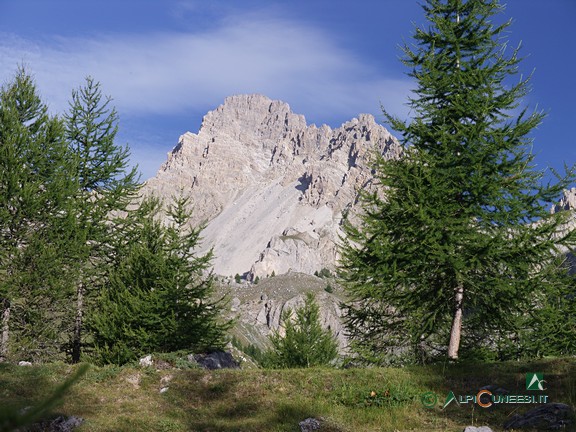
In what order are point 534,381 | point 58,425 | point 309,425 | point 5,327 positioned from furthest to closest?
1. point 5,327
2. point 534,381
3. point 309,425
4. point 58,425

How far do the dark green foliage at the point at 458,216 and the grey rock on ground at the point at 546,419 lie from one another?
16.1ft

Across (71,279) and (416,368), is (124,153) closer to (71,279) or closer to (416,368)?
(71,279)

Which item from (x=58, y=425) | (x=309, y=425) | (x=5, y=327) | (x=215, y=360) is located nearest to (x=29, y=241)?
(x=5, y=327)

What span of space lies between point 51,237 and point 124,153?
687 centimetres

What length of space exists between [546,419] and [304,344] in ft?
88.0

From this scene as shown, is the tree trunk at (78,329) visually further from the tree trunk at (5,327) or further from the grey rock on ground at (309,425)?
the grey rock on ground at (309,425)

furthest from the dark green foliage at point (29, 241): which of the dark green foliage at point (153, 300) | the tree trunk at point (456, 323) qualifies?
the tree trunk at point (456, 323)

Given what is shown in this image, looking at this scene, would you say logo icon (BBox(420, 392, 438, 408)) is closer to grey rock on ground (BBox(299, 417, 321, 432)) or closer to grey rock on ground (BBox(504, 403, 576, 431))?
grey rock on ground (BBox(504, 403, 576, 431))

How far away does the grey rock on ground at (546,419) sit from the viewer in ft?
26.5

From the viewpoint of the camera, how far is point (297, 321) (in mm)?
35844

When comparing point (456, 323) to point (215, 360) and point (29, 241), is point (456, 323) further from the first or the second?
point (29, 241)

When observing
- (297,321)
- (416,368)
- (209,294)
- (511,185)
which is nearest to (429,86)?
(511,185)

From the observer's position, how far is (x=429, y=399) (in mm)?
10484

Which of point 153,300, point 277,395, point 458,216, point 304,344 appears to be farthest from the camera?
point 304,344
